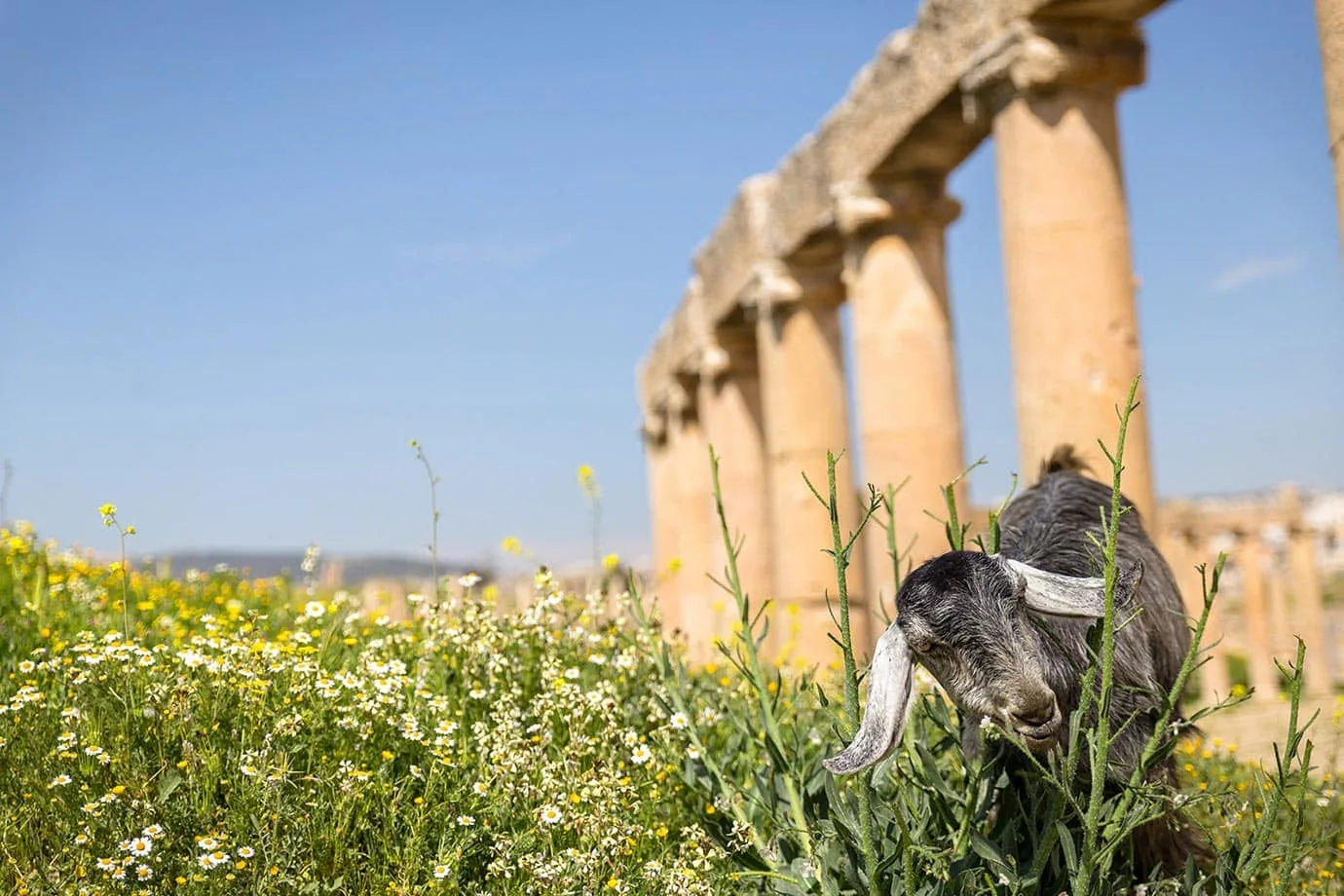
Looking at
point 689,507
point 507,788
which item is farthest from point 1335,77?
point 689,507

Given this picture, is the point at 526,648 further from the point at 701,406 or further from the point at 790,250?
the point at 701,406

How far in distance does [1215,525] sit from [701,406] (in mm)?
12801

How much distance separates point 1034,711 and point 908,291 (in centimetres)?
988

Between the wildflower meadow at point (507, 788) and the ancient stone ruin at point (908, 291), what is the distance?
4.71ft

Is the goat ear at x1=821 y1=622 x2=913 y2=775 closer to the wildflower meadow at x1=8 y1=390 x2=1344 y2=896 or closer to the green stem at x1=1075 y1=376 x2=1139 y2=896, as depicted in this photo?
the wildflower meadow at x1=8 y1=390 x2=1344 y2=896

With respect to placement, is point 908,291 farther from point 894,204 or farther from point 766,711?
point 766,711

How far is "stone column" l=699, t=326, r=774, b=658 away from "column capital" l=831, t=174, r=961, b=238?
649 cm

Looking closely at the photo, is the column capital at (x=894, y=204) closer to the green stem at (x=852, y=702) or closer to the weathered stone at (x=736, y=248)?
the weathered stone at (x=736, y=248)

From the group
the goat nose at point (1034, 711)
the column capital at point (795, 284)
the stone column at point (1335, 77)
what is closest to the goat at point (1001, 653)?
the goat nose at point (1034, 711)

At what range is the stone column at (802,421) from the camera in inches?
587

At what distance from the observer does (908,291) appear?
1291cm

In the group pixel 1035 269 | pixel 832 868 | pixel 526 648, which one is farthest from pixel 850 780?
pixel 1035 269

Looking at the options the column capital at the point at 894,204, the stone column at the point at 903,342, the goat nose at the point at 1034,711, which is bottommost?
the goat nose at the point at 1034,711

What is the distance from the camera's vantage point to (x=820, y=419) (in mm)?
15266
